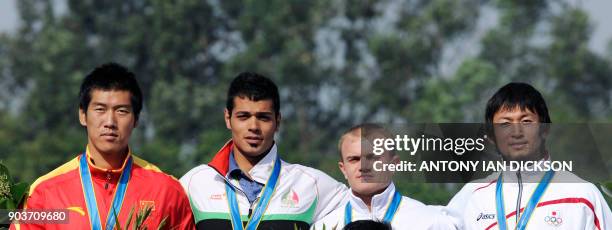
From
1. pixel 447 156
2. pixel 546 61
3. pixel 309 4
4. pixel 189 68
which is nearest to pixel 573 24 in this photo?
pixel 546 61

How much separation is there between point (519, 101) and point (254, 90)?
1379 mm

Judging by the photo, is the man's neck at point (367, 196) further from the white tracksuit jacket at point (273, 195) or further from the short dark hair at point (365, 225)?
the short dark hair at point (365, 225)

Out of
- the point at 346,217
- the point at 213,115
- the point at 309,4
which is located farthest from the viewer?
the point at 309,4

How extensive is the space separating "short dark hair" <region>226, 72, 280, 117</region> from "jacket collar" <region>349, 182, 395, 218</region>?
2.18 ft

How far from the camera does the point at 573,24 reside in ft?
122

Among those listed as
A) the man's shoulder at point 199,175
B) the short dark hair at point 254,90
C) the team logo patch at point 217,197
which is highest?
the short dark hair at point 254,90

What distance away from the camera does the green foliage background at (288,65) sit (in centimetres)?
3559

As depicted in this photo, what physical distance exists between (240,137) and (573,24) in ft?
104

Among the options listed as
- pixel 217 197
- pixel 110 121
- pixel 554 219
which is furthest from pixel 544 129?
pixel 110 121

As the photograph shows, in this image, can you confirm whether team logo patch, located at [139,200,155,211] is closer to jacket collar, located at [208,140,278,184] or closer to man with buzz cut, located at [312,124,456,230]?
jacket collar, located at [208,140,278,184]

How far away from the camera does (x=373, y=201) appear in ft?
21.3

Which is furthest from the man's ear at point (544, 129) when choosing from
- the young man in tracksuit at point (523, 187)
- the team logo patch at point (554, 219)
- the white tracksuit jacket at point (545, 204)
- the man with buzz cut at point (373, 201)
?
the man with buzz cut at point (373, 201)

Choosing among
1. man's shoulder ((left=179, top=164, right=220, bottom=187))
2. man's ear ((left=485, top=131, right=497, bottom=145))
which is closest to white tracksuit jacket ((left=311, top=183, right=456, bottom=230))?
man's ear ((left=485, top=131, right=497, bottom=145))

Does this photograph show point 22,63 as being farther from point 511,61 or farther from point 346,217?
point 346,217
